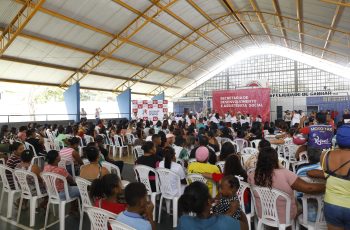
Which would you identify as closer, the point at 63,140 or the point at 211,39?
the point at 63,140

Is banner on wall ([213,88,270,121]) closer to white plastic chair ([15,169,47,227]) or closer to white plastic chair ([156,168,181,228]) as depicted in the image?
white plastic chair ([156,168,181,228])

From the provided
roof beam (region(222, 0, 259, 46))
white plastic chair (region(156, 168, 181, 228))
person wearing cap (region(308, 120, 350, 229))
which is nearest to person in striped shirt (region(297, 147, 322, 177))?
person wearing cap (region(308, 120, 350, 229))

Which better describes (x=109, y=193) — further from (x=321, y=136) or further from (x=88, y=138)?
(x=88, y=138)

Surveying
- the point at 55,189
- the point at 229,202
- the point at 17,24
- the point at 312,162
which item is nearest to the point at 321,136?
the point at 312,162

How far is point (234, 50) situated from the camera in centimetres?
2303

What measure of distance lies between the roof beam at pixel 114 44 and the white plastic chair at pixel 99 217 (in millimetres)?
11017

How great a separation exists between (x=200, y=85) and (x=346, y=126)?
1015 inches

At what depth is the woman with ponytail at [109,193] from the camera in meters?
2.26

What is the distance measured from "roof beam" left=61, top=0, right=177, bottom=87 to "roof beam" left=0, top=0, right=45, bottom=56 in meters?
4.49

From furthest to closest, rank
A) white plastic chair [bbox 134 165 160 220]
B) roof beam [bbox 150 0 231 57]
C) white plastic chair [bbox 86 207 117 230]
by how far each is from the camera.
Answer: roof beam [bbox 150 0 231 57]
white plastic chair [bbox 134 165 160 220]
white plastic chair [bbox 86 207 117 230]

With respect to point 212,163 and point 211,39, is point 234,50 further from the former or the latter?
point 212,163

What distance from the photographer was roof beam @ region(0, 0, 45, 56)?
9547 mm

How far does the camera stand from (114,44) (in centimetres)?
1441

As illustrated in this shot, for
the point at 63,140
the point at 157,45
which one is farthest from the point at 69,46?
the point at 63,140
